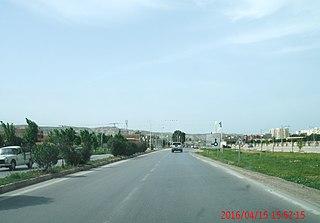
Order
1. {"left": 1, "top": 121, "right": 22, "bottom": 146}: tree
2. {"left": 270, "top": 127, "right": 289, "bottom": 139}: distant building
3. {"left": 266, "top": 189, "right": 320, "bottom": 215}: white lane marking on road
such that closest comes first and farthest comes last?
{"left": 266, "top": 189, "right": 320, "bottom": 215}: white lane marking on road → {"left": 1, "top": 121, "right": 22, "bottom": 146}: tree → {"left": 270, "top": 127, "right": 289, "bottom": 139}: distant building

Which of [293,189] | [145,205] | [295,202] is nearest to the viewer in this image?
[145,205]

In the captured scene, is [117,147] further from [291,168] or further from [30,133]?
[291,168]

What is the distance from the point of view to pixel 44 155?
2414 cm

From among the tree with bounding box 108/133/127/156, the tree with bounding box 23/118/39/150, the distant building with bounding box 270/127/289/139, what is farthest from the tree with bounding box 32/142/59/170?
the distant building with bounding box 270/127/289/139

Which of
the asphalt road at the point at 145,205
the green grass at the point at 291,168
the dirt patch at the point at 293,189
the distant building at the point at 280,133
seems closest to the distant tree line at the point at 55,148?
the asphalt road at the point at 145,205

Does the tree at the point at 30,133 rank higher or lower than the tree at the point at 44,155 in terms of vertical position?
higher

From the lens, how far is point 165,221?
9.66 metres

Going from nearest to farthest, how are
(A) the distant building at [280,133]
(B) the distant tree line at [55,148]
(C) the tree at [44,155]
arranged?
(C) the tree at [44,155] → (B) the distant tree line at [55,148] → (A) the distant building at [280,133]

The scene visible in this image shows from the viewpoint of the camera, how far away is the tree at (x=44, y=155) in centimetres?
2412

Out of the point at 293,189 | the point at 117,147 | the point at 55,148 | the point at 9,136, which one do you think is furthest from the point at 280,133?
the point at 293,189

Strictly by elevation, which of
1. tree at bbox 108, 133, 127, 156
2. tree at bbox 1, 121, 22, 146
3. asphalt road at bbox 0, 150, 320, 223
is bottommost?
asphalt road at bbox 0, 150, 320, 223

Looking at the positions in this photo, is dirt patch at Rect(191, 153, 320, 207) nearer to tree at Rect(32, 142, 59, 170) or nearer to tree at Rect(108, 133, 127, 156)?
tree at Rect(32, 142, 59, 170)

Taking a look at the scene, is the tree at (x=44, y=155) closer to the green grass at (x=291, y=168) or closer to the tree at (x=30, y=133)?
the green grass at (x=291, y=168)

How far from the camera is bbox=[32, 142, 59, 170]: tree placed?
24.1 m
